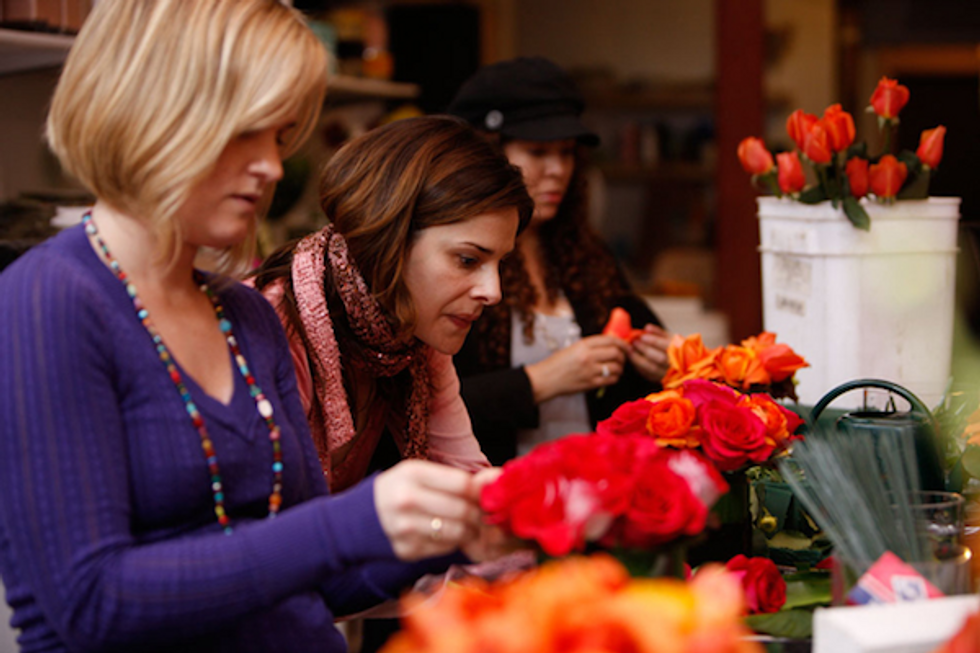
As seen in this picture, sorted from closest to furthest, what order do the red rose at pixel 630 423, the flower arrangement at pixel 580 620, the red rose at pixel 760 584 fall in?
the flower arrangement at pixel 580 620 < the red rose at pixel 760 584 < the red rose at pixel 630 423

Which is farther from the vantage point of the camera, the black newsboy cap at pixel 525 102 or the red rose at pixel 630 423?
the black newsboy cap at pixel 525 102

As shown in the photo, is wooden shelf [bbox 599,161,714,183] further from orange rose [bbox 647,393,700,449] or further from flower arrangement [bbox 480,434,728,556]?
flower arrangement [bbox 480,434,728,556]

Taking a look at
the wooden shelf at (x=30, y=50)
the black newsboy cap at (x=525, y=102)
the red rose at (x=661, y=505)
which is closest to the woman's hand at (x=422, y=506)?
the red rose at (x=661, y=505)

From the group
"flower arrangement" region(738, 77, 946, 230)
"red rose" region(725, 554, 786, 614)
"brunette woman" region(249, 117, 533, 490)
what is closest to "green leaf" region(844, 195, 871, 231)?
"flower arrangement" region(738, 77, 946, 230)

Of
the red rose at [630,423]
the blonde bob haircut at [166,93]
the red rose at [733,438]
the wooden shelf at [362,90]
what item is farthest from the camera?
the wooden shelf at [362,90]

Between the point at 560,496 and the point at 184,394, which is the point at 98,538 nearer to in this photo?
the point at 184,394

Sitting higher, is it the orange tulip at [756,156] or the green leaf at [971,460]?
the orange tulip at [756,156]

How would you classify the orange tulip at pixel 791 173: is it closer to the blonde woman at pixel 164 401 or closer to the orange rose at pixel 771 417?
the orange rose at pixel 771 417

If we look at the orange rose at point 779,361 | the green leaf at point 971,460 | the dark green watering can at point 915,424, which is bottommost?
the green leaf at point 971,460

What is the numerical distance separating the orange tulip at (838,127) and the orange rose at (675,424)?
685 millimetres

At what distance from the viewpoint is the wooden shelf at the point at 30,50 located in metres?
2.11

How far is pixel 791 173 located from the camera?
1748 mm

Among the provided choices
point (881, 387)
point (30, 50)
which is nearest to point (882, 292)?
point (881, 387)

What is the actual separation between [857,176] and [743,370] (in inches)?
17.5
